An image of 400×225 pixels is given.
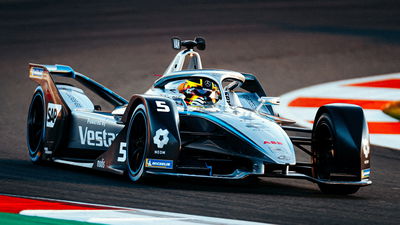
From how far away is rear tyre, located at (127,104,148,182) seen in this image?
8.64 meters

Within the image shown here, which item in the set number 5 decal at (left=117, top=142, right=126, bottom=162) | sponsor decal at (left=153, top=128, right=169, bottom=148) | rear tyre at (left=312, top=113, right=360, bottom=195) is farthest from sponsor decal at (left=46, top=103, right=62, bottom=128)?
rear tyre at (left=312, top=113, right=360, bottom=195)

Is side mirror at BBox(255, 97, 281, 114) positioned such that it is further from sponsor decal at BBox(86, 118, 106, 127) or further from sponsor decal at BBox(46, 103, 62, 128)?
sponsor decal at BBox(46, 103, 62, 128)

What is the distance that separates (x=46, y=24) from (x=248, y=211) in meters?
16.1

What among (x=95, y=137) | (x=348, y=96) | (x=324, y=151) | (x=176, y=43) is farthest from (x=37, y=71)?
(x=348, y=96)

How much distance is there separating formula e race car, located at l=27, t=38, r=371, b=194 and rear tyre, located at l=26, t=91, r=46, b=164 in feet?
1.84

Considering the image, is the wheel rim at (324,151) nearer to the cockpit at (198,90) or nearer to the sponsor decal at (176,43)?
the cockpit at (198,90)

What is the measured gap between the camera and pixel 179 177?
8.23m

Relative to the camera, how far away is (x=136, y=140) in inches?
348

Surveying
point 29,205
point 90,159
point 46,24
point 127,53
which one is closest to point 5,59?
point 127,53

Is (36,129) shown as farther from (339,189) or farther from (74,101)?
(339,189)

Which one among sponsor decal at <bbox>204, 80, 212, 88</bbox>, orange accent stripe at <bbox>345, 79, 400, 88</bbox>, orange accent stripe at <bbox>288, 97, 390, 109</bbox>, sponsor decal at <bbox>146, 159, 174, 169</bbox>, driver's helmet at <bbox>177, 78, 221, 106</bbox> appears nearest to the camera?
sponsor decal at <bbox>146, 159, 174, 169</bbox>

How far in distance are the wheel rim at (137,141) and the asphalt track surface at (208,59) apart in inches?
8.5

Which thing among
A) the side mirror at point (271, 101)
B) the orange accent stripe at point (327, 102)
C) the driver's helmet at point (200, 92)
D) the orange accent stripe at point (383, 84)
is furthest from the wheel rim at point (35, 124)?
the orange accent stripe at point (383, 84)

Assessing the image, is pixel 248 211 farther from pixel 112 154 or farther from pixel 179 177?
pixel 112 154
